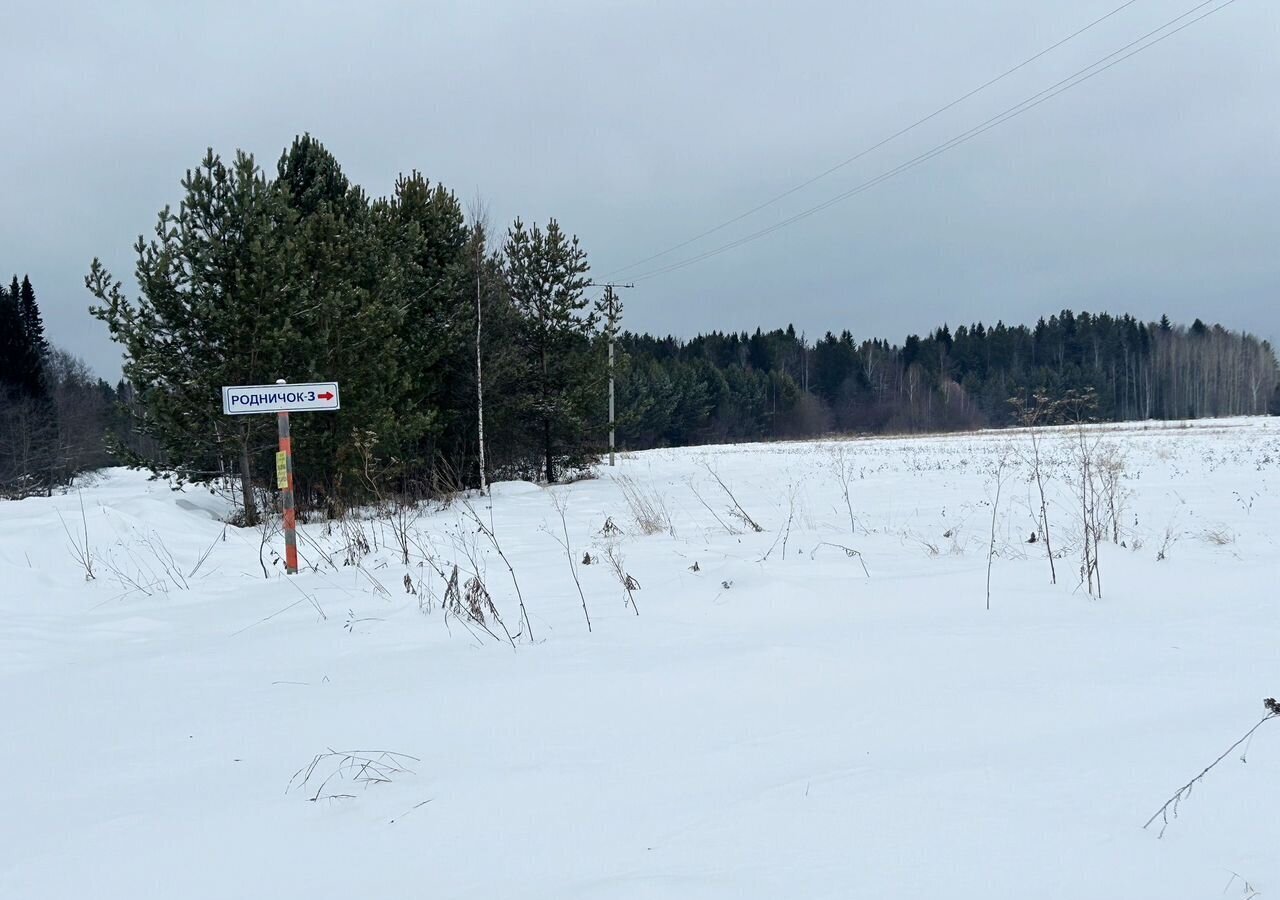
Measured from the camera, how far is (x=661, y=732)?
2811mm

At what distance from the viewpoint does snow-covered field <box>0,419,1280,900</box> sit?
6.34ft

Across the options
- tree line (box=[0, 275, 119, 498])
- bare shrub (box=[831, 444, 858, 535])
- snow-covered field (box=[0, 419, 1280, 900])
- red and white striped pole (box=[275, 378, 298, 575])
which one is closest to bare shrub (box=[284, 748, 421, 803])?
snow-covered field (box=[0, 419, 1280, 900])

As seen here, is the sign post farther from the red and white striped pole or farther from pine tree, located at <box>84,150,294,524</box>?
pine tree, located at <box>84,150,294,524</box>

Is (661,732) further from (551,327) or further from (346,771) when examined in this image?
(551,327)

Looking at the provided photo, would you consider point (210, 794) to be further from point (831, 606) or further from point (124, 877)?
point (831, 606)

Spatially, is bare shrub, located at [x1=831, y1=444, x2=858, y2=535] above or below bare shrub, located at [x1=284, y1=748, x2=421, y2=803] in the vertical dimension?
above

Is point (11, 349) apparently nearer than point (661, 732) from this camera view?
No

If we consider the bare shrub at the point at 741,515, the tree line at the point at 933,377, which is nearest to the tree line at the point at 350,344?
the bare shrub at the point at 741,515

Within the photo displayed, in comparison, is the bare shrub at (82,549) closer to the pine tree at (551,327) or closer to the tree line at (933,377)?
the pine tree at (551,327)

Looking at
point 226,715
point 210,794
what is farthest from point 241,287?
point 210,794

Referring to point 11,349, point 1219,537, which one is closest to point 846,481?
point 1219,537

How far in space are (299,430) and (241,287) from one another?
8.22ft

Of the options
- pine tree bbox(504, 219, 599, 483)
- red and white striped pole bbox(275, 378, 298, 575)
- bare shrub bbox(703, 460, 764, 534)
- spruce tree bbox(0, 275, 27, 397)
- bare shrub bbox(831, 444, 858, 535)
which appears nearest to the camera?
red and white striped pole bbox(275, 378, 298, 575)

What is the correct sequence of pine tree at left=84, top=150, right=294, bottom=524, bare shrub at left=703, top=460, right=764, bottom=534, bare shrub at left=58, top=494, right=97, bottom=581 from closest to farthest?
bare shrub at left=58, top=494, right=97, bottom=581 < bare shrub at left=703, top=460, right=764, bottom=534 < pine tree at left=84, top=150, right=294, bottom=524
